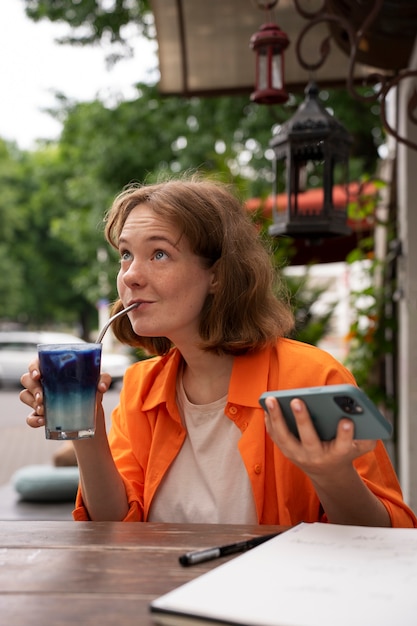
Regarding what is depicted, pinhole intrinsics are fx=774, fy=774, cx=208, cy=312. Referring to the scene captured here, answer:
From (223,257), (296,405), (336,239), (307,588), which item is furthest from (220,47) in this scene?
(307,588)

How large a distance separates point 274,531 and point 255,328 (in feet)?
2.26

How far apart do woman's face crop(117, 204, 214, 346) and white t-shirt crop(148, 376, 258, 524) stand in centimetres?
26

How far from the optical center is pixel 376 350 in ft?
17.2

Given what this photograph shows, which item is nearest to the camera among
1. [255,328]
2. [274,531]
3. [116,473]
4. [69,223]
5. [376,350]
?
[274,531]

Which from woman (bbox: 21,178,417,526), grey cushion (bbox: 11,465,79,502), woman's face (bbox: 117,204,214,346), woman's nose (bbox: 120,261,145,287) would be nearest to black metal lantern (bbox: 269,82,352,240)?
woman (bbox: 21,178,417,526)

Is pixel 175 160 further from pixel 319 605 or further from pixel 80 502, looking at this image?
pixel 319 605

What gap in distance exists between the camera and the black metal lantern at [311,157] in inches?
118

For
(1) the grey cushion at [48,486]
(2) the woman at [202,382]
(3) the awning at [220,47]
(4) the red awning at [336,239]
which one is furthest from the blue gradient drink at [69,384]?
(1) the grey cushion at [48,486]

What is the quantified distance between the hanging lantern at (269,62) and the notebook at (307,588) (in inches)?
82.0

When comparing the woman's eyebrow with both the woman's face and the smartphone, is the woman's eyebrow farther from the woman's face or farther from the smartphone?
the smartphone

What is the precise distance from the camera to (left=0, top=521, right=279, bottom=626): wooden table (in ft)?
3.43

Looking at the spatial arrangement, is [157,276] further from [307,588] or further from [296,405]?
Answer: [307,588]

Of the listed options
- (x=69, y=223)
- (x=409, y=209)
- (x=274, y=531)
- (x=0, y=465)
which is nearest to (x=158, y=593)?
(x=274, y=531)

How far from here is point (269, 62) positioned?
297cm
